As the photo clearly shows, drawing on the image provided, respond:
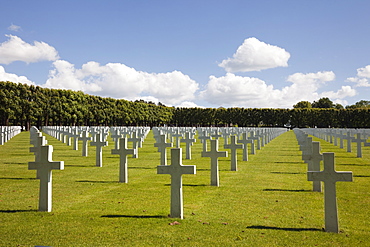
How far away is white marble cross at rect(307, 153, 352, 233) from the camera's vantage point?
17.8 feet

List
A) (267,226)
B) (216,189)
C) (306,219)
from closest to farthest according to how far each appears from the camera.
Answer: (267,226), (306,219), (216,189)

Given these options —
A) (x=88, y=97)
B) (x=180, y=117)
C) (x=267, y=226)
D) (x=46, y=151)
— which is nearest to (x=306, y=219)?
(x=267, y=226)

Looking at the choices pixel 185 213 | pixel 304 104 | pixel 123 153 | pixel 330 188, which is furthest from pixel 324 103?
pixel 330 188

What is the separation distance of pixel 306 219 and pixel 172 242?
259 cm

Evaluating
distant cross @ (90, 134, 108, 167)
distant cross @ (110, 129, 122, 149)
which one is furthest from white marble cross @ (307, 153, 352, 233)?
distant cross @ (110, 129, 122, 149)

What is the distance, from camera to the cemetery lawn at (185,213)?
16.9 ft

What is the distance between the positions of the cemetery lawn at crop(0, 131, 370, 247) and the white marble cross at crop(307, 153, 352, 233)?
0.18 meters

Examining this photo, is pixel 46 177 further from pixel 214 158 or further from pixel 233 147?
pixel 233 147

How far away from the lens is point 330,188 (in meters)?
5.50

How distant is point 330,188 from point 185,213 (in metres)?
2.53

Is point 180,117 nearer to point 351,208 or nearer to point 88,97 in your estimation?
point 88,97

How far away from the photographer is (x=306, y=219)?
622cm

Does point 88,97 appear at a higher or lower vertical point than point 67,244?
higher

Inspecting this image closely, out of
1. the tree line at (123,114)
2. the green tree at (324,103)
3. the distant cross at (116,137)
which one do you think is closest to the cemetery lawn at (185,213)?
the distant cross at (116,137)
